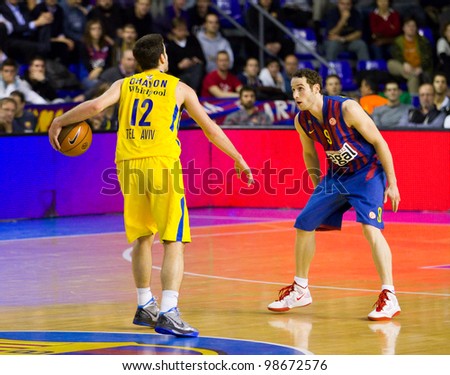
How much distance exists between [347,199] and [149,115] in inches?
75.3

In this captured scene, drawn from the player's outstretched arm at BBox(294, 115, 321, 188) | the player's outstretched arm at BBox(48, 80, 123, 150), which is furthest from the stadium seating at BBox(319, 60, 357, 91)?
the player's outstretched arm at BBox(48, 80, 123, 150)

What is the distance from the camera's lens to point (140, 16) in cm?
1997

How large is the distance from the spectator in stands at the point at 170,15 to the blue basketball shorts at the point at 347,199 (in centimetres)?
1101

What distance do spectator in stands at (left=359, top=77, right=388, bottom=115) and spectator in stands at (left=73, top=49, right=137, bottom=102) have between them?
3.49 m

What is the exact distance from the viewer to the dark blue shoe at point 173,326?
8.57 metres

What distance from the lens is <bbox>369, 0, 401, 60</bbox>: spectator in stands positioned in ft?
69.5

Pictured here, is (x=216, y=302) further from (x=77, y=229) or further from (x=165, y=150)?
(x=77, y=229)

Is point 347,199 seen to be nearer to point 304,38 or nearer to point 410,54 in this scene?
point 410,54

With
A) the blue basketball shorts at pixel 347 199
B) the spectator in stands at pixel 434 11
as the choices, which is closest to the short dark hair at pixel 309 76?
the blue basketball shorts at pixel 347 199

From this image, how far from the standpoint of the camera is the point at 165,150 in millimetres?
8766

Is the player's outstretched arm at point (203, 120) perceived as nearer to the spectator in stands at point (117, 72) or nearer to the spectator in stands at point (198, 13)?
the spectator in stands at point (117, 72)

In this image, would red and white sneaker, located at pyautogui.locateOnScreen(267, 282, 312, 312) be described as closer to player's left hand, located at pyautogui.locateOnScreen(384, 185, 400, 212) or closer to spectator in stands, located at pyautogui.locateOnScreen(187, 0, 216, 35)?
player's left hand, located at pyautogui.locateOnScreen(384, 185, 400, 212)
